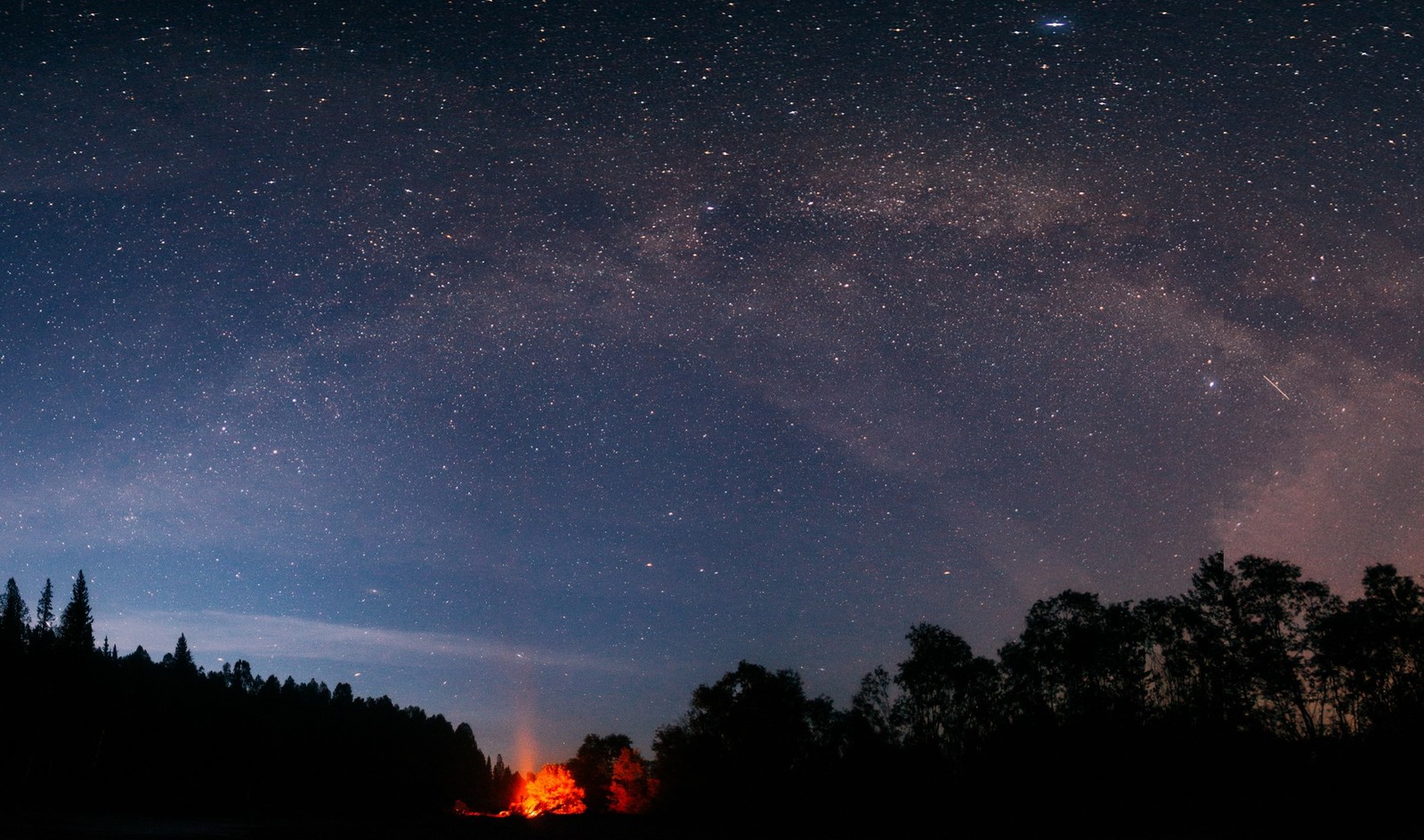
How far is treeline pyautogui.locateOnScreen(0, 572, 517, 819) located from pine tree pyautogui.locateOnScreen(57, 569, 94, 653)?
14cm

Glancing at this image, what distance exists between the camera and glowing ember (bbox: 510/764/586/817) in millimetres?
84812

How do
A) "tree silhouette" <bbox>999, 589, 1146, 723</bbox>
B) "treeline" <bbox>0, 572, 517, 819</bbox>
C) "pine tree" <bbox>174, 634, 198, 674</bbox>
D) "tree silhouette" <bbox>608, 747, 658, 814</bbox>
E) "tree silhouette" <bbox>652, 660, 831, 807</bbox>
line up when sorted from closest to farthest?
"tree silhouette" <bbox>999, 589, 1146, 723</bbox> < "tree silhouette" <bbox>652, 660, 831, 807</bbox> < "tree silhouette" <bbox>608, 747, 658, 814</bbox> < "treeline" <bbox>0, 572, 517, 819</bbox> < "pine tree" <bbox>174, 634, 198, 674</bbox>

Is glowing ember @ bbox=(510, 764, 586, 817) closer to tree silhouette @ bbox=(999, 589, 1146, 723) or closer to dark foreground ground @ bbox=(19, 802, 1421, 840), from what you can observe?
dark foreground ground @ bbox=(19, 802, 1421, 840)

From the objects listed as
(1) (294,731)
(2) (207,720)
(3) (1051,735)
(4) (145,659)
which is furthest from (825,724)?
(4) (145,659)

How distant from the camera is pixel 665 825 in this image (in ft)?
168

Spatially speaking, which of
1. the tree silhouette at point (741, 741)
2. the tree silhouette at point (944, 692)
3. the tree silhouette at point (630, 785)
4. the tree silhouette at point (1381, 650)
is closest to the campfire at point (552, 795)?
the tree silhouette at point (630, 785)

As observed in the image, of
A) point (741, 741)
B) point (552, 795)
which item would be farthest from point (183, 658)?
point (741, 741)

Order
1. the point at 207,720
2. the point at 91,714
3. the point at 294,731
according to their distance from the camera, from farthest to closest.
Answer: the point at 294,731 → the point at 207,720 → the point at 91,714

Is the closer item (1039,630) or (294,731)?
(1039,630)

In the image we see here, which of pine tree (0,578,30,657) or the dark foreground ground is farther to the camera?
pine tree (0,578,30,657)

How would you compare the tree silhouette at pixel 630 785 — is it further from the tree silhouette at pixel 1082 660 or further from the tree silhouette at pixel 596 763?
the tree silhouette at pixel 1082 660

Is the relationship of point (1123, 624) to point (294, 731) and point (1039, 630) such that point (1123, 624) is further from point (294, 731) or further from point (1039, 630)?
point (294, 731)

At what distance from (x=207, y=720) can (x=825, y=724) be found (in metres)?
99.3

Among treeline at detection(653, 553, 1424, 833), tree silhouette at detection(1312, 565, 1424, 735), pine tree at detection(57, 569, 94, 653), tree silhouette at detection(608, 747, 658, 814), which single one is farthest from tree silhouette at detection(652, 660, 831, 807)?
pine tree at detection(57, 569, 94, 653)
